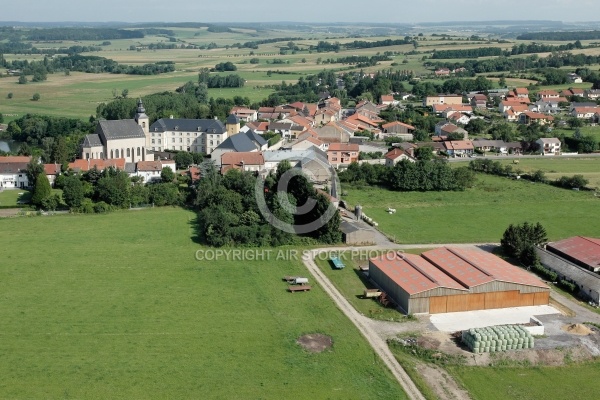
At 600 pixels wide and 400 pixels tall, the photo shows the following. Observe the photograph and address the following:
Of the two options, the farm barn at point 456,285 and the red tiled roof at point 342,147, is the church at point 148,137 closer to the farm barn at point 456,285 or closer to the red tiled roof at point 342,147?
the red tiled roof at point 342,147

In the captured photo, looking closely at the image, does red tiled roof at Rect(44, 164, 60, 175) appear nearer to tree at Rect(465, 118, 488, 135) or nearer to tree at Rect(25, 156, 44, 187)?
tree at Rect(25, 156, 44, 187)

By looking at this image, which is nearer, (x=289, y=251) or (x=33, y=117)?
(x=289, y=251)

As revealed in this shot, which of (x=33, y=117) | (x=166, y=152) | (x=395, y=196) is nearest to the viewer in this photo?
(x=395, y=196)

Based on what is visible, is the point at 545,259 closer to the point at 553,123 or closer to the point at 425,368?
the point at 425,368

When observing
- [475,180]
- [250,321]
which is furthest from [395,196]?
[250,321]

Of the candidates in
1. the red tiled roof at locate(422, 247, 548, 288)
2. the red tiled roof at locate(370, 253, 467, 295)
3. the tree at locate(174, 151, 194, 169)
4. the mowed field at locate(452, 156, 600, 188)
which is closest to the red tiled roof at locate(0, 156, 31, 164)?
the tree at locate(174, 151, 194, 169)

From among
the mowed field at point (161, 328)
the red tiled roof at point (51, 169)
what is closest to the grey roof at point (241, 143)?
the red tiled roof at point (51, 169)
